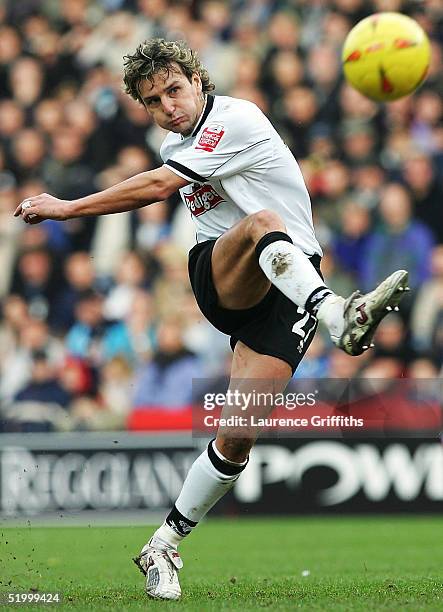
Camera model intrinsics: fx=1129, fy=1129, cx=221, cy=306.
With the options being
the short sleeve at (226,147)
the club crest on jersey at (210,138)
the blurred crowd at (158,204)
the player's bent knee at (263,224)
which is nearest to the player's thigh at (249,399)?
the player's bent knee at (263,224)

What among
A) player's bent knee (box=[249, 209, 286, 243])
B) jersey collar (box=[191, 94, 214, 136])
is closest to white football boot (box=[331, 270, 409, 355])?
player's bent knee (box=[249, 209, 286, 243])

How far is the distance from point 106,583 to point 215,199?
84.8 inches

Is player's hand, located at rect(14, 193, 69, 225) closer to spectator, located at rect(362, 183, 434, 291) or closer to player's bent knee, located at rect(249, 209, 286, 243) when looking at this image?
player's bent knee, located at rect(249, 209, 286, 243)

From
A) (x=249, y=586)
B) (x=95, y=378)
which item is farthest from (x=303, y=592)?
(x=95, y=378)

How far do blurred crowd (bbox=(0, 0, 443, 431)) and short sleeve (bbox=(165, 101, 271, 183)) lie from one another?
5280 millimetres

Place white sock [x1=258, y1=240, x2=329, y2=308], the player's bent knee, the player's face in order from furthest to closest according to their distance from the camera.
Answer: the player's face → the player's bent knee → white sock [x1=258, y1=240, x2=329, y2=308]

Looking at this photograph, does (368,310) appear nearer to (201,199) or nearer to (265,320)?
(265,320)

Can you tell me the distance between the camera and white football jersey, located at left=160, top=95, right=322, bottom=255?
541 cm

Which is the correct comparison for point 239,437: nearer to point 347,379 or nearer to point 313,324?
point 313,324

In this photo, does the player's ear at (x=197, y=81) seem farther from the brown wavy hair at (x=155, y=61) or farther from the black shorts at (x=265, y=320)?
the black shorts at (x=265, y=320)

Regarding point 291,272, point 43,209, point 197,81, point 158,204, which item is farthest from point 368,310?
point 158,204

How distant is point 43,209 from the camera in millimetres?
5266

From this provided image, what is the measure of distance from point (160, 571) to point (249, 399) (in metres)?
0.94

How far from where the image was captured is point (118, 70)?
514 inches
